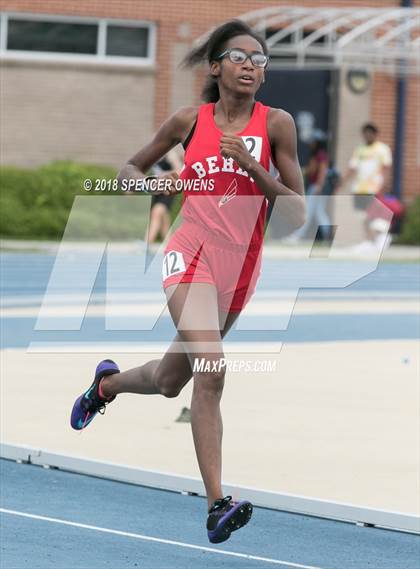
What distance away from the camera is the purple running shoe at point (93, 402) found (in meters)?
7.79

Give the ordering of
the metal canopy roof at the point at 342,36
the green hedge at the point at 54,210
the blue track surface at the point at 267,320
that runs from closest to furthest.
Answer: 1. the blue track surface at the point at 267,320
2. the green hedge at the point at 54,210
3. the metal canopy roof at the point at 342,36

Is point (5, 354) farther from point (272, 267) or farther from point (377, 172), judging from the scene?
point (377, 172)

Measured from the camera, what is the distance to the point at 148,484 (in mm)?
8750

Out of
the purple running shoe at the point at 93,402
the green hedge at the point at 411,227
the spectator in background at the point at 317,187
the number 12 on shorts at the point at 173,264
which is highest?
the number 12 on shorts at the point at 173,264

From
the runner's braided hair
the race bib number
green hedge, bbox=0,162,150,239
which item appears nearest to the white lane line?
the race bib number

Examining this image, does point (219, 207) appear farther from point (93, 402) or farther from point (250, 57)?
point (93, 402)

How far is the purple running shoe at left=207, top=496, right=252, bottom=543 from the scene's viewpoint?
241 inches

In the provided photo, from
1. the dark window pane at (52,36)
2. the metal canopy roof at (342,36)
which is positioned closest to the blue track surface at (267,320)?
the metal canopy roof at (342,36)

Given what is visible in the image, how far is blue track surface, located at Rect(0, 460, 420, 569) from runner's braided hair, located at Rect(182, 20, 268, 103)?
223 cm

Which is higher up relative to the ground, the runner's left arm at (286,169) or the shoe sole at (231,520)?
the runner's left arm at (286,169)

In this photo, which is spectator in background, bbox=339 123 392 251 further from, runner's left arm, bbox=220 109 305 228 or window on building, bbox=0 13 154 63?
runner's left arm, bbox=220 109 305 228

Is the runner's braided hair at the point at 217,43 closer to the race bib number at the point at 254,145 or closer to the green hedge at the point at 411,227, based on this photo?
the race bib number at the point at 254,145

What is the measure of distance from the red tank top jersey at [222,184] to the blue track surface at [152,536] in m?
1.63

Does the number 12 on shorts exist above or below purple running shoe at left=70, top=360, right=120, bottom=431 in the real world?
above
